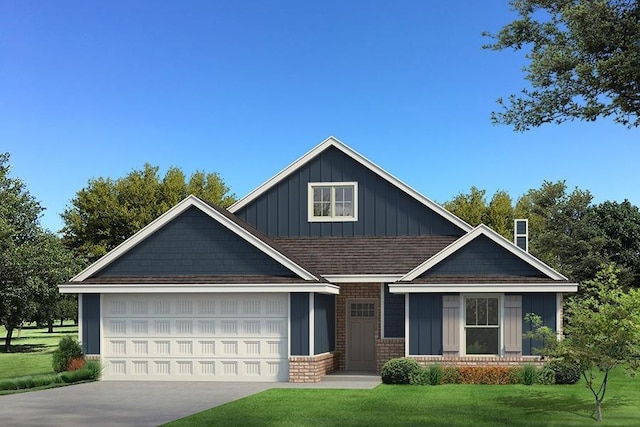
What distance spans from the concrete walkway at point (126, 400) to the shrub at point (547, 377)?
4871mm

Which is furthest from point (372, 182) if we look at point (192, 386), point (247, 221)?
point (192, 386)

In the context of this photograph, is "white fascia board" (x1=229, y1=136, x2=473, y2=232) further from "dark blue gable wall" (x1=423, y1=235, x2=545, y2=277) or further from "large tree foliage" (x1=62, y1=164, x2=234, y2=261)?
"large tree foliage" (x1=62, y1=164, x2=234, y2=261)

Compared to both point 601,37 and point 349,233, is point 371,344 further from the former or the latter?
point 601,37

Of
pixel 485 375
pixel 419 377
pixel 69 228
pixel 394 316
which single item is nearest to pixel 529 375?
pixel 485 375

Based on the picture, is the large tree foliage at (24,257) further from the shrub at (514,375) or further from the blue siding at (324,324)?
the shrub at (514,375)

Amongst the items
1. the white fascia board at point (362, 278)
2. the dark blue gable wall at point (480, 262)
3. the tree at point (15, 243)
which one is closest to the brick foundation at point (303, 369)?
the white fascia board at point (362, 278)

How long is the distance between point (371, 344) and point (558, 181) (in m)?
35.5

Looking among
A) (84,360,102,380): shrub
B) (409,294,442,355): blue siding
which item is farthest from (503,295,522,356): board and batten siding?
(84,360,102,380): shrub

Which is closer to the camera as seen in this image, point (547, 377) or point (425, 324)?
point (547, 377)

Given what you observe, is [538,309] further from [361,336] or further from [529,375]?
[361,336]

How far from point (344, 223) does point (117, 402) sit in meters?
12.3

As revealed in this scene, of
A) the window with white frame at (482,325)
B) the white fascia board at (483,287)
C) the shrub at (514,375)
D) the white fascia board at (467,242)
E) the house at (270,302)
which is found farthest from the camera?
the white fascia board at (467,242)

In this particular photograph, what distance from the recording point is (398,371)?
82.1ft

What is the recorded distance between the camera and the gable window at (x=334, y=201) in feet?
100
